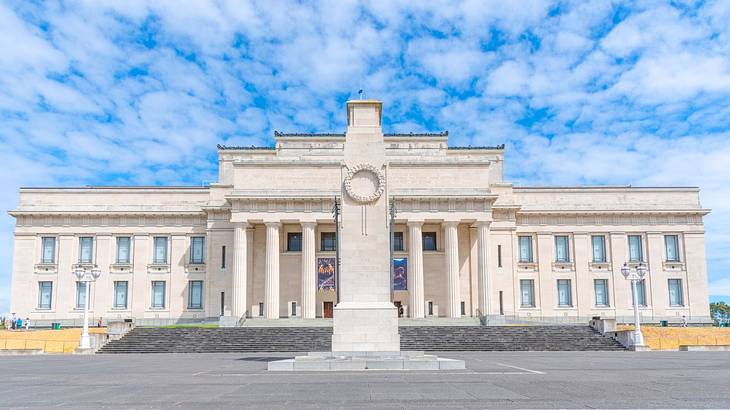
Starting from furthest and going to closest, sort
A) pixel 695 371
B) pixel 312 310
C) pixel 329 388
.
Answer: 1. pixel 312 310
2. pixel 695 371
3. pixel 329 388

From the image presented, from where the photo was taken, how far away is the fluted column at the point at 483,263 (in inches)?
2249

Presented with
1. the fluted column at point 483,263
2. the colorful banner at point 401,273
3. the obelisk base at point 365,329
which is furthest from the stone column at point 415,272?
the obelisk base at point 365,329

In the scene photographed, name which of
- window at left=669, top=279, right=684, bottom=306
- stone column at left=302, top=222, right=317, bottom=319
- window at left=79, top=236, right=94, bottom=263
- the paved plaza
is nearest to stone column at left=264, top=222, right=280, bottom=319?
stone column at left=302, top=222, right=317, bottom=319

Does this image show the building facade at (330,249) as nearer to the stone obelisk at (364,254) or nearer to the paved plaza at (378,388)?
the stone obelisk at (364,254)

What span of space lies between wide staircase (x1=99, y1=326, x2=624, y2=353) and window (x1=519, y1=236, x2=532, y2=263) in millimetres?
18138

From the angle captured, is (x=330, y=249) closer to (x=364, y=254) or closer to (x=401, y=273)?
(x=401, y=273)

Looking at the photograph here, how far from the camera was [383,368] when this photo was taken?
22.1m

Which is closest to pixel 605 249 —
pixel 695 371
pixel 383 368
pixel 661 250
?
pixel 661 250

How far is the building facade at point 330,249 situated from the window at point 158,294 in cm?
14

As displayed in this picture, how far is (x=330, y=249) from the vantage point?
204 feet

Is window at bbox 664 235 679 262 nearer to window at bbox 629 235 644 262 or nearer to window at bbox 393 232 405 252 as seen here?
window at bbox 629 235 644 262

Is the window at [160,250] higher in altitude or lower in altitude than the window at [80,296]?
higher

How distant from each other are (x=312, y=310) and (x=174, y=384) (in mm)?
39103

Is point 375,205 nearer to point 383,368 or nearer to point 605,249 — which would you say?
point 383,368
